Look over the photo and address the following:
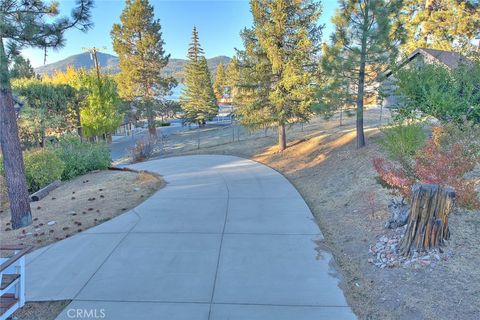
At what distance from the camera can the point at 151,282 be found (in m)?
4.48

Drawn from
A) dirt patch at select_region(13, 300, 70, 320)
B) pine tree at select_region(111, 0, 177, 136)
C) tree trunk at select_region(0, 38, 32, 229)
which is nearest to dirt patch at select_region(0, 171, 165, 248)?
tree trunk at select_region(0, 38, 32, 229)

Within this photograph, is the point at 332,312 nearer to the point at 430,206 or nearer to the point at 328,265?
the point at 328,265

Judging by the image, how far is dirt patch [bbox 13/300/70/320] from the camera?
12.6ft

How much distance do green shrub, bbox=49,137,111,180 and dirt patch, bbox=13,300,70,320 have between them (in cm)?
918

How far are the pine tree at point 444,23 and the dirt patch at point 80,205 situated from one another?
66.1 ft

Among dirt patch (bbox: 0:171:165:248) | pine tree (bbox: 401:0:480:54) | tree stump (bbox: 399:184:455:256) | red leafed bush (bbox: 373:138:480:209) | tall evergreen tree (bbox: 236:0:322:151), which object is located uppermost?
pine tree (bbox: 401:0:480:54)

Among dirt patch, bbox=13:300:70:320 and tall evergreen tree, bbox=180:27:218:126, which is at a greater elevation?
tall evergreen tree, bbox=180:27:218:126

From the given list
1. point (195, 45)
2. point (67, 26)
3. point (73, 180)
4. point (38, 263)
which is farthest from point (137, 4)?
point (38, 263)

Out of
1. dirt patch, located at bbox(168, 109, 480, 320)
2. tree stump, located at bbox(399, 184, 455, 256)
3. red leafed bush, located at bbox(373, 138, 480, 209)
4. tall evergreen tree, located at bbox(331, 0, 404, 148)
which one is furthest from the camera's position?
tall evergreen tree, located at bbox(331, 0, 404, 148)

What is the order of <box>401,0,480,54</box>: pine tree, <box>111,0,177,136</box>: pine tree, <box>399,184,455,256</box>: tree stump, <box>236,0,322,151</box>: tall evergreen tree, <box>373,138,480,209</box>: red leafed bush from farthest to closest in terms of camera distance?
<box>111,0,177,136</box>: pine tree < <box>401,0,480,54</box>: pine tree < <box>236,0,322,151</box>: tall evergreen tree < <box>373,138,480,209</box>: red leafed bush < <box>399,184,455,256</box>: tree stump

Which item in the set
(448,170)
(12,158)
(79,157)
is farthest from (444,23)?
(12,158)

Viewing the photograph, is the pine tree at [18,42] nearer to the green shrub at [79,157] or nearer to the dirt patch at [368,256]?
the green shrub at [79,157]

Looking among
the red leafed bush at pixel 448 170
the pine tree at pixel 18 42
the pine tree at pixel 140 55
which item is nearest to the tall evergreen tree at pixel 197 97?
the pine tree at pixel 140 55

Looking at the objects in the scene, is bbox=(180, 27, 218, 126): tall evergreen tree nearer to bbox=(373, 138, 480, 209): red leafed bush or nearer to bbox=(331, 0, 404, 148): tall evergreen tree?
bbox=(331, 0, 404, 148): tall evergreen tree
